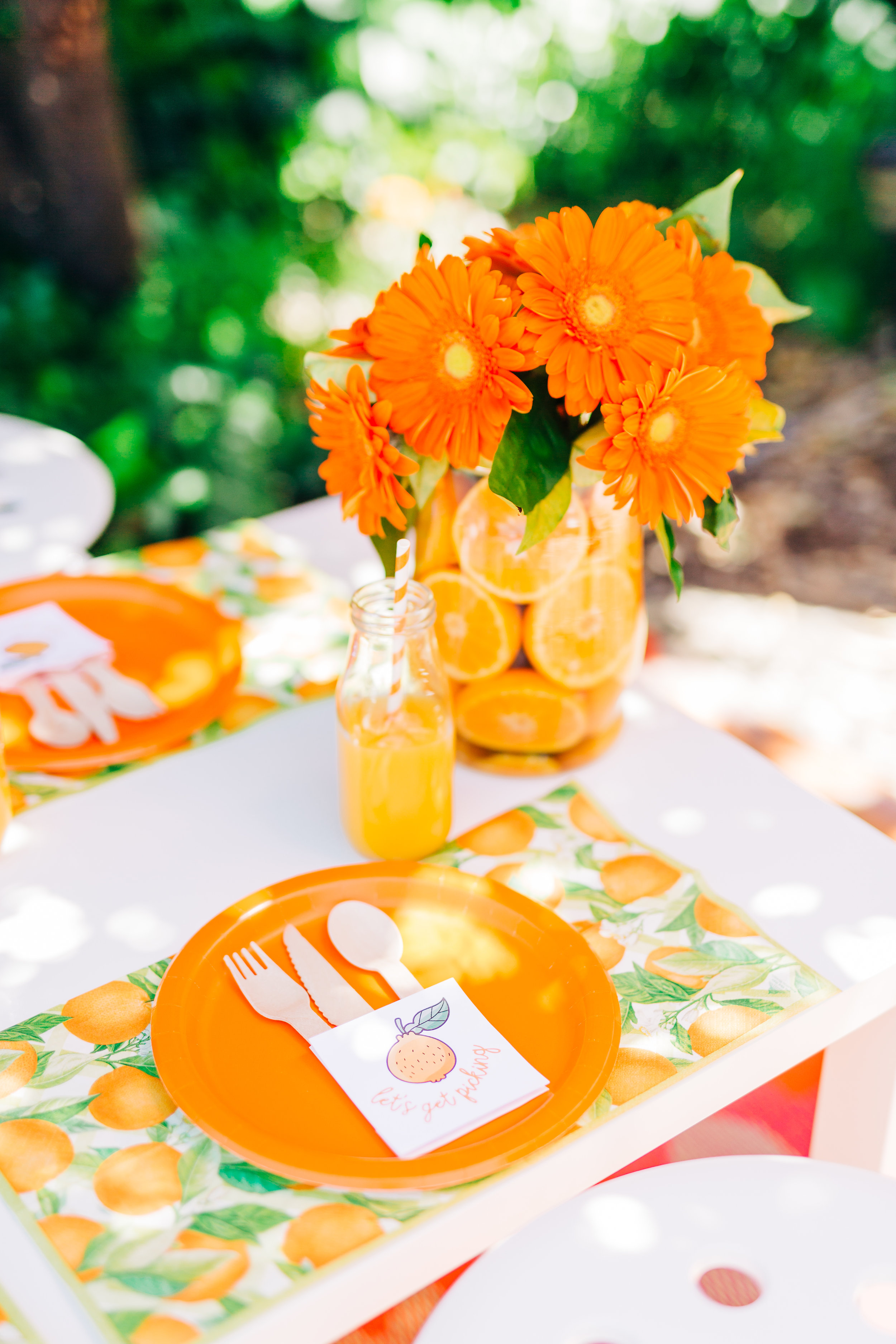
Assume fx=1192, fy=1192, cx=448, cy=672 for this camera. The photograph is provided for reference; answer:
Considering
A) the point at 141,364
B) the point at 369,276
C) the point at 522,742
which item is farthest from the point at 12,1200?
the point at 369,276

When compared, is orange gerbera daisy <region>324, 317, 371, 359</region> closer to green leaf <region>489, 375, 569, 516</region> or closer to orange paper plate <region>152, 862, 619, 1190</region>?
green leaf <region>489, 375, 569, 516</region>

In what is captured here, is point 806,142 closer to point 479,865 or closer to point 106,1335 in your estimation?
point 479,865

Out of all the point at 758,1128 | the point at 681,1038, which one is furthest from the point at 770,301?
the point at 758,1128

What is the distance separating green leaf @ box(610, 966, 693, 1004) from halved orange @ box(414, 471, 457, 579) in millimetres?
346

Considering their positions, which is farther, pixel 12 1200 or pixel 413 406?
pixel 413 406

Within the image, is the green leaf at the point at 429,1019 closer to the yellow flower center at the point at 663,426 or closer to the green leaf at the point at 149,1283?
the green leaf at the point at 149,1283

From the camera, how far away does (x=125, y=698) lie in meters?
1.06

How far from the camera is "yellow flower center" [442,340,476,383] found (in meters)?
0.76

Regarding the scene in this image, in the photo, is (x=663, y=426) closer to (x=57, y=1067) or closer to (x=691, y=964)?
(x=691, y=964)

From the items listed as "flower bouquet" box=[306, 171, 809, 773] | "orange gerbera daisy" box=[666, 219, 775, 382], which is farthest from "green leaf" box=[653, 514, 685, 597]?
"orange gerbera daisy" box=[666, 219, 775, 382]

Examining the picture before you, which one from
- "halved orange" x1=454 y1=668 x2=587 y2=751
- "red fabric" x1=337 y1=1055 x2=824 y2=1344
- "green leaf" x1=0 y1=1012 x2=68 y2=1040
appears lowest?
"red fabric" x1=337 y1=1055 x2=824 y2=1344

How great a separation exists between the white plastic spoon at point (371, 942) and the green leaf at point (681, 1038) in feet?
0.54

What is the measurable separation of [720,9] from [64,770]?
3770 mm

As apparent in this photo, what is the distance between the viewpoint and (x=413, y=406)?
793 millimetres
